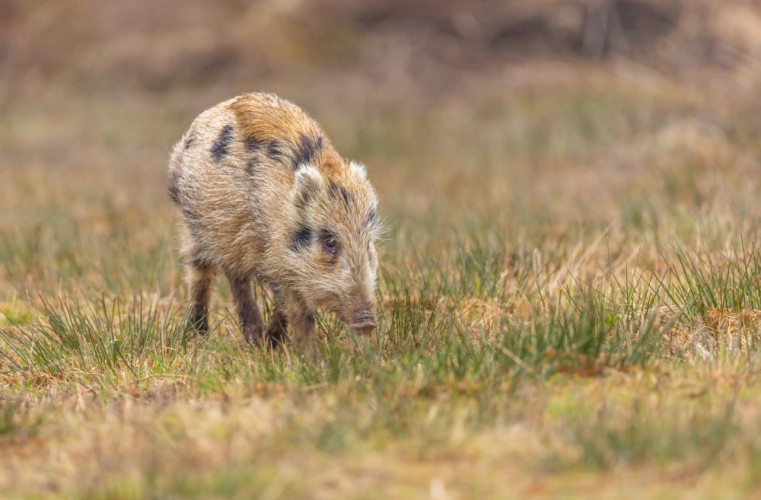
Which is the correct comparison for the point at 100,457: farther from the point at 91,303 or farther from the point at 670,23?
the point at 670,23

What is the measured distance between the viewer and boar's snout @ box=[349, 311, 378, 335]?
18.4 ft

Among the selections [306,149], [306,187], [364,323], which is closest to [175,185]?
[306,149]

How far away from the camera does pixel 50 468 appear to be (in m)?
4.24

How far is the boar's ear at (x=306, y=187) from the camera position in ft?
19.8

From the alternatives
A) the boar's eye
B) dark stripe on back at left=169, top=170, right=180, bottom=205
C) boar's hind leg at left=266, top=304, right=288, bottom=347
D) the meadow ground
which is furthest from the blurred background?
the boar's eye

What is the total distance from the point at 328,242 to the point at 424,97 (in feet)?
42.9

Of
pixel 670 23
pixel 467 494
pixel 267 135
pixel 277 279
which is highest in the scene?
pixel 670 23

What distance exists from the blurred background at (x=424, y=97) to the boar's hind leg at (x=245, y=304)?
2.32 meters

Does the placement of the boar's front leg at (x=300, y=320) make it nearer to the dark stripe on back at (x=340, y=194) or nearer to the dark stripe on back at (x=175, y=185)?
the dark stripe on back at (x=340, y=194)

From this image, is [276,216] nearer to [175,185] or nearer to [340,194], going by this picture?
[340,194]

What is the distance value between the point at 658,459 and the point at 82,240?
6658 mm

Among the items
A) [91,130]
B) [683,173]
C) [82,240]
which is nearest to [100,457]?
[82,240]

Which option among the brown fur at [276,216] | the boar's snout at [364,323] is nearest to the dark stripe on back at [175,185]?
the brown fur at [276,216]

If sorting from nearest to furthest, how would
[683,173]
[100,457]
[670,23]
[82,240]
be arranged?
[100,457] → [82,240] → [683,173] → [670,23]
